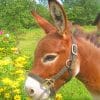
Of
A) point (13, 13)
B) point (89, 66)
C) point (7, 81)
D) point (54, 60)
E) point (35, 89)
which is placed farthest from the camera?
point (13, 13)

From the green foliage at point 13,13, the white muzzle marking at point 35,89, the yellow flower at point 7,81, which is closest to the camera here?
the white muzzle marking at point 35,89

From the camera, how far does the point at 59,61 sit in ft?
14.5

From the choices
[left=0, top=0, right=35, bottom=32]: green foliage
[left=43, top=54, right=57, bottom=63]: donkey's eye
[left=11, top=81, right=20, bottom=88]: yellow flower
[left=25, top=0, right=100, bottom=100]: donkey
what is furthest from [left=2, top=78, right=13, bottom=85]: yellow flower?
[left=0, top=0, right=35, bottom=32]: green foliage

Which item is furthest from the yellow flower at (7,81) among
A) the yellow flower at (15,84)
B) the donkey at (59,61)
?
the donkey at (59,61)

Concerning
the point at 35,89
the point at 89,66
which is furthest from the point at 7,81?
the point at 35,89

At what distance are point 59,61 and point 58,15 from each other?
489 mm

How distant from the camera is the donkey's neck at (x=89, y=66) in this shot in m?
4.60

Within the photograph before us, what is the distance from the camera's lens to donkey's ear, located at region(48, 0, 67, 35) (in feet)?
14.0

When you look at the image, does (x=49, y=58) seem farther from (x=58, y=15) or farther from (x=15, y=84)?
(x=15, y=84)

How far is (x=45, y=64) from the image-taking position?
4352 mm

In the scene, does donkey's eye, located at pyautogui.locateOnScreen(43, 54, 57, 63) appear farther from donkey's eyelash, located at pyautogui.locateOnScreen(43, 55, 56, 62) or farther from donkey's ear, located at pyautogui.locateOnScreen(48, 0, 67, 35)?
donkey's ear, located at pyautogui.locateOnScreen(48, 0, 67, 35)

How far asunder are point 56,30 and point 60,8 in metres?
0.32

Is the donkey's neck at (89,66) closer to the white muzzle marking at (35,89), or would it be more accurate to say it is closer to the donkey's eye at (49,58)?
the donkey's eye at (49,58)

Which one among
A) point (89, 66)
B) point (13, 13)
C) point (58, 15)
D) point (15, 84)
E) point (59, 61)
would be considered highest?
point (58, 15)
